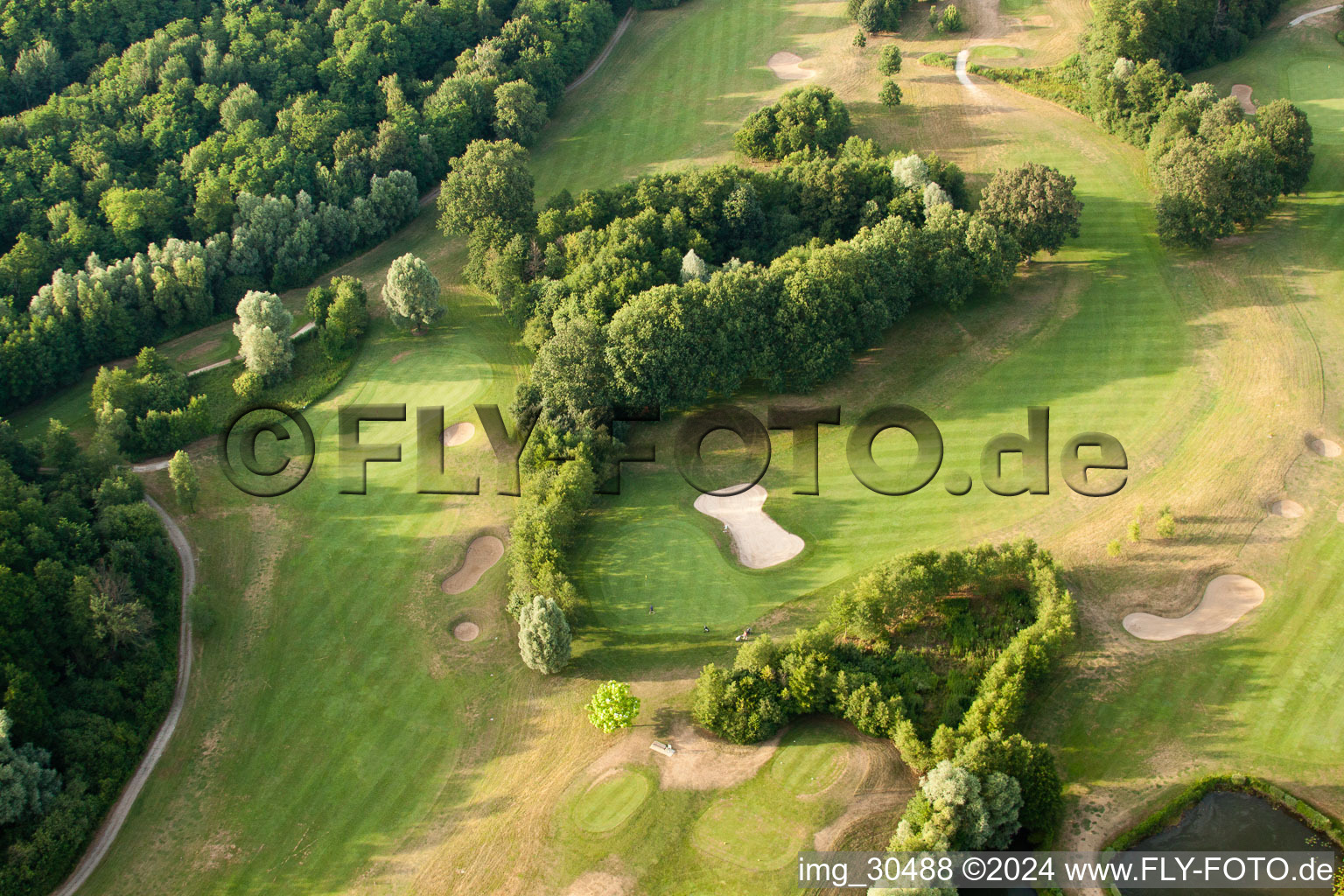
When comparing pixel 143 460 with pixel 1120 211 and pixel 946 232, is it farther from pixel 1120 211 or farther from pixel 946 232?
pixel 1120 211

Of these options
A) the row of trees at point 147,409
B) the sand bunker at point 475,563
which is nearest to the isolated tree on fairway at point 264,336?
the row of trees at point 147,409

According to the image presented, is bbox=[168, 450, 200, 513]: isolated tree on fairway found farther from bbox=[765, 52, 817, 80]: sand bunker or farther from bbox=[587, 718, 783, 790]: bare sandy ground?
bbox=[765, 52, 817, 80]: sand bunker

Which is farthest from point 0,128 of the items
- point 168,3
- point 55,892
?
point 55,892

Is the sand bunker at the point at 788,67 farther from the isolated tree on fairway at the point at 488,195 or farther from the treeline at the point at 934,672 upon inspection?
the treeline at the point at 934,672

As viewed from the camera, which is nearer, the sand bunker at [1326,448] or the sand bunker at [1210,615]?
the sand bunker at [1210,615]

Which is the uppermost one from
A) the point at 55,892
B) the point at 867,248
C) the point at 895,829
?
the point at 867,248

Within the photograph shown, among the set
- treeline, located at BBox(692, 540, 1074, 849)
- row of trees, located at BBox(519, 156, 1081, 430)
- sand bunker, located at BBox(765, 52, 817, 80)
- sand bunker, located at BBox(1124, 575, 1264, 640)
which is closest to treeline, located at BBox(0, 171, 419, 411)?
row of trees, located at BBox(519, 156, 1081, 430)

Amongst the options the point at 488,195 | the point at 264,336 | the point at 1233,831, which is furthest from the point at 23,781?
the point at 1233,831
